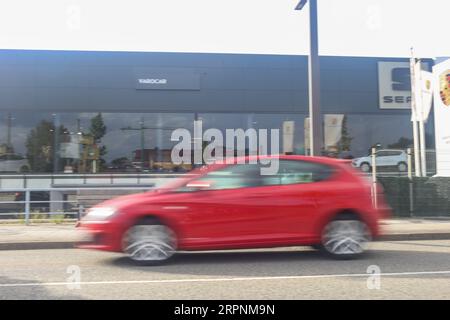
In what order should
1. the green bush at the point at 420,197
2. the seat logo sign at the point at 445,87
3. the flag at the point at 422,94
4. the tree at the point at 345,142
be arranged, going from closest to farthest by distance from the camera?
1. the green bush at the point at 420,197
2. the seat logo sign at the point at 445,87
3. the flag at the point at 422,94
4. the tree at the point at 345,142

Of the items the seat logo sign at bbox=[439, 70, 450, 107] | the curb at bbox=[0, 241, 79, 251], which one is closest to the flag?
the seat logo sign at bbox=[439, 70, 450, 107]

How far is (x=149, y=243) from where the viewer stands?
756 cm

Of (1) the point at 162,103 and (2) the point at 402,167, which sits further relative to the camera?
(1) the point at 162,103

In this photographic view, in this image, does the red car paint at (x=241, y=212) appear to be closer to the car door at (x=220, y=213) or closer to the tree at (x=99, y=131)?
the car door at (x=220, y=213)

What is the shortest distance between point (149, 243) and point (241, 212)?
1508 millimetres

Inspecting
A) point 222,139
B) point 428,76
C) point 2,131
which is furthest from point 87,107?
point 428,76

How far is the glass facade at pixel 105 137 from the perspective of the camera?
824 inches

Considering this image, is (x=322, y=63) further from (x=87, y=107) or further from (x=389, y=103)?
(x=87, y=107)

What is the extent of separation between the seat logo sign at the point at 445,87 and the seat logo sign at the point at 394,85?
6.77 metres

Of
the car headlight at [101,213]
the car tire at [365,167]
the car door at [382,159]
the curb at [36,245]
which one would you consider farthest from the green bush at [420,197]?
the car headlight at [101,213]

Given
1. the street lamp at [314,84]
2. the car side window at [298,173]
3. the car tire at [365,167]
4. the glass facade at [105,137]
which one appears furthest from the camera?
the car tire at [365,167]

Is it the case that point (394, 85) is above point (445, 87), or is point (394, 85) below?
above

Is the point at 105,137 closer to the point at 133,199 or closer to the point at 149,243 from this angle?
the point at 133,199

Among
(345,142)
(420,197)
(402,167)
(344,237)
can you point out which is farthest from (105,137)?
(344,237)
